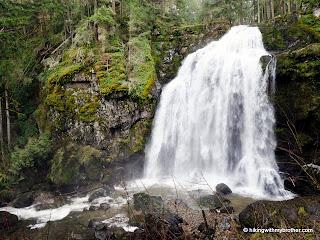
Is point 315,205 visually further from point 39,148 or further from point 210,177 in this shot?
point 39,148

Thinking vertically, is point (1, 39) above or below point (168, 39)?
below

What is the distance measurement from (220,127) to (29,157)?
11.4 metres

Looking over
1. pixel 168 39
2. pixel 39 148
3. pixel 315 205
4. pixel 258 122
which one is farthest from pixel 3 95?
pixel 315 205

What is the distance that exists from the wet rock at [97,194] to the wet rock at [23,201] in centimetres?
310

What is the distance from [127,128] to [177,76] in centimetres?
669

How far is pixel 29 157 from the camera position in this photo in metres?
11.1

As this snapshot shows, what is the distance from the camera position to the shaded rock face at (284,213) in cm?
556

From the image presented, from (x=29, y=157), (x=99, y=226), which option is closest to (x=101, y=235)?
(x=99, y=226)

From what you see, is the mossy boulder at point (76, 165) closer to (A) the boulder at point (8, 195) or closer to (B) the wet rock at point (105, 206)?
(A) the boulder at point (8, 195)

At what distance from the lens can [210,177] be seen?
37.0 ft

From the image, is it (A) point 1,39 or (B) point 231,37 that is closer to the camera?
(A) point 1,39

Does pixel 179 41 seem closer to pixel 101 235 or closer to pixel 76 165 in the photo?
pixel 76 165

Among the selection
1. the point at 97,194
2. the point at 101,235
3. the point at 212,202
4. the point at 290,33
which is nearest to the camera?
the point at 101,235

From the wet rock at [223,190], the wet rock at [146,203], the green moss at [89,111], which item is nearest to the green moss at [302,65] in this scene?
the wet rock at [223,190]
